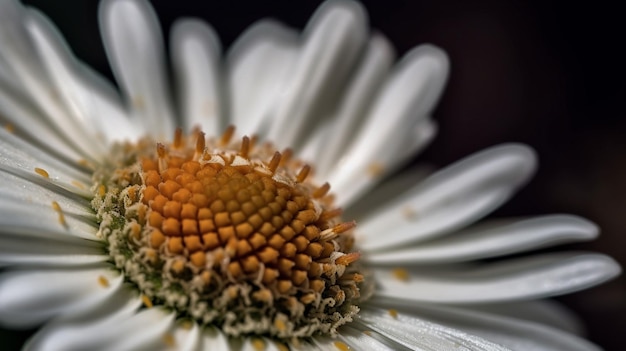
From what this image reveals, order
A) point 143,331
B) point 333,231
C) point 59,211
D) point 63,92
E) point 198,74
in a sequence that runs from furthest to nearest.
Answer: point 198,74, point 63,92, point 333,231, point 59,211, point 143,331

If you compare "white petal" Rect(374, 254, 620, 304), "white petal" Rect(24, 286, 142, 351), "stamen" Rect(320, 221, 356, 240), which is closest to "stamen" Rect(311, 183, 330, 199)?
"stamen" Rect(320, 221, 356, 240)

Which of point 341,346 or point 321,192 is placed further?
point 321,192

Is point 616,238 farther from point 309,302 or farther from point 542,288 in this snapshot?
point 309,302

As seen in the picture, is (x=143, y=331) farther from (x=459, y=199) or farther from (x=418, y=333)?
(x=459, y=199)

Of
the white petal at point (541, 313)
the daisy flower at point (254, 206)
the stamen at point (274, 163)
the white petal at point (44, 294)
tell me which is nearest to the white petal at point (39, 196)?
the daisy flower at point (254, 206)

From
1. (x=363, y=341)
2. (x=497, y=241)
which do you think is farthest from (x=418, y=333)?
(x=497, y=241)

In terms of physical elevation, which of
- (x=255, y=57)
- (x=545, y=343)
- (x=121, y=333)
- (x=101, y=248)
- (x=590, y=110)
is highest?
(x=590, y=110)

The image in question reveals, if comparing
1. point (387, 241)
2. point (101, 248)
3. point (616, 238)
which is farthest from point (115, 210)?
point (616, 238)
